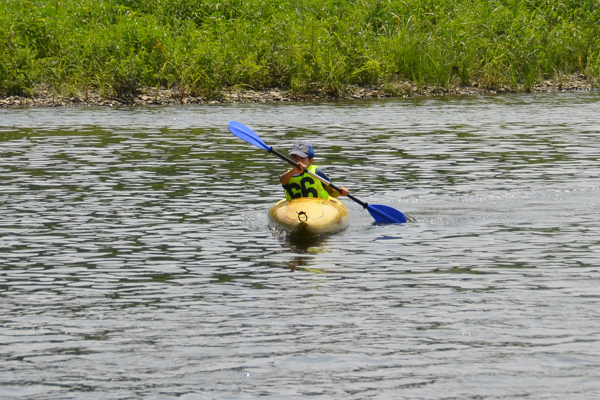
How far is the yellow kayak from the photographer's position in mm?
10812

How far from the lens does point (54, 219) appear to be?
1151 centimetres

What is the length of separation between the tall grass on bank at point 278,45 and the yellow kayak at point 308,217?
17.9 metres

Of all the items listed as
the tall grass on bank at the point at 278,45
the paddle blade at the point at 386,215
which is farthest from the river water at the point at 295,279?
the tall grass on bank at the point at 278,45

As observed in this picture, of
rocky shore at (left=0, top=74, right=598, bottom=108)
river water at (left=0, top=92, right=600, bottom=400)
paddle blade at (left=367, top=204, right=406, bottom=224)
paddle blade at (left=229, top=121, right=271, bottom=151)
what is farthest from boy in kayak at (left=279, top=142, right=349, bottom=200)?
rocky shore at (left=0, top=74, right=598, bottom=108)

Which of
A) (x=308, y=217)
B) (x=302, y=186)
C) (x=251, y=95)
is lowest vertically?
(x=251, y=95)

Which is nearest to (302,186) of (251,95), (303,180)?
(303,180)

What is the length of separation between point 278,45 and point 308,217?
19.6 meters

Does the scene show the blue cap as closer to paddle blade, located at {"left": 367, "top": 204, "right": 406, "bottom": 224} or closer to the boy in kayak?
the boy in kayak

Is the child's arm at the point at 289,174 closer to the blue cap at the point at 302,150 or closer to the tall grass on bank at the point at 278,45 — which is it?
the blue cap at the point at 302,150

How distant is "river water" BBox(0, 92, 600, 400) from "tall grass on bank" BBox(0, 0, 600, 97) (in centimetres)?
1100

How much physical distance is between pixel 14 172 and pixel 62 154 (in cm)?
232

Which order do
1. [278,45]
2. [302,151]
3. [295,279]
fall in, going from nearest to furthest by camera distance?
[295,279]
[302,151]
[278,45]

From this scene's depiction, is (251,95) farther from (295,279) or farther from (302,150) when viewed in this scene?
(295,279)

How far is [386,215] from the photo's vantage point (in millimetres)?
11633
